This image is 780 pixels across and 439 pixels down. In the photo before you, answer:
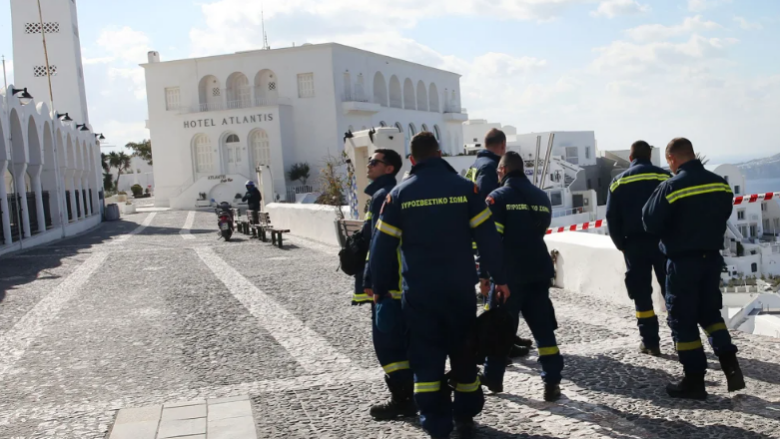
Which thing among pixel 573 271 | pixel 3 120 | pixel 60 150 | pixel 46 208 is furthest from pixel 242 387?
pixel 60 150

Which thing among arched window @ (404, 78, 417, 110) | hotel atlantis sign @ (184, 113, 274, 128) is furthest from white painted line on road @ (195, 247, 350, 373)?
arched window @ (404, 78, 417, 110)

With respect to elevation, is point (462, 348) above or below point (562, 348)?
above

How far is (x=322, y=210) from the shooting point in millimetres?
19906

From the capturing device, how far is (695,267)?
5.17 m

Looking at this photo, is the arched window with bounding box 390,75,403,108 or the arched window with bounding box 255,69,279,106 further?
the arched window with bounding box 390,75,403,108

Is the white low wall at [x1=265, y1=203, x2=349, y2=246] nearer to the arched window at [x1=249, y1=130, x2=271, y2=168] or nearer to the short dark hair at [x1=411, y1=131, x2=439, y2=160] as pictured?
the short dark hair at [x1=411, y1=131, x2=439, y2=160]

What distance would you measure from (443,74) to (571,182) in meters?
15.5

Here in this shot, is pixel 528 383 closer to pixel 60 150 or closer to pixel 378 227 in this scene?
pixel 378 227

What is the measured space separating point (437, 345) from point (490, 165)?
2187 millimetres

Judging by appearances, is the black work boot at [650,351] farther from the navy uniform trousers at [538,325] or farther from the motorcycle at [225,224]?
the motorcycle at [225,224]

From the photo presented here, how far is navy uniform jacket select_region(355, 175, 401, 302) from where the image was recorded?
4.93m

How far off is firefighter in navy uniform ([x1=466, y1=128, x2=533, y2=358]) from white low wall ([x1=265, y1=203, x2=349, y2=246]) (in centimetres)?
1089

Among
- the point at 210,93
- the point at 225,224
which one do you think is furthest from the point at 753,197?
the point at 210,93

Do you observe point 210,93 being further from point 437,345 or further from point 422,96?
point 437,345
